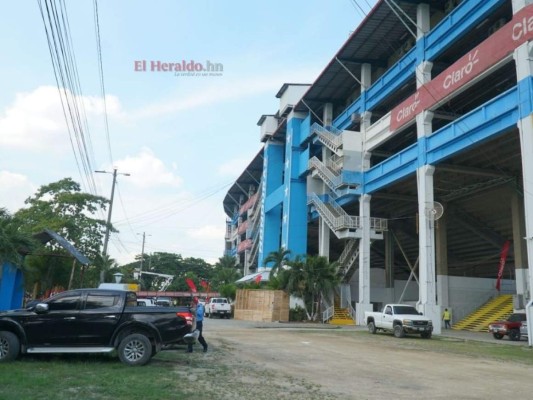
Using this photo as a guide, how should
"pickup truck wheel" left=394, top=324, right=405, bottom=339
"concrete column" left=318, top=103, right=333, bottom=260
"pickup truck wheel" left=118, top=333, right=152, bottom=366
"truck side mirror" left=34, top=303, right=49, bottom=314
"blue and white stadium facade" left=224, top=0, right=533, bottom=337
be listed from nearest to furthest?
"truck side mirror" left=34, top=303, right=49, bottom=314 < "pickup truck wheel" left=118, top=333, right=152, bottom=366 < "pickup truck wheel" left=394, top=324, right=405, bottom=339 < "blue and white stadium facade" left=224, top=0, right=533, bottom=337 < "concrete column" left=318, top=103, right=333, bottom=260

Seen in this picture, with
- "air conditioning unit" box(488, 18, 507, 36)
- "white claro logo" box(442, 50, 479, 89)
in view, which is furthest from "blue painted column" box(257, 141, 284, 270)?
"air conditioning unit" box(488, 18, 507, 36)

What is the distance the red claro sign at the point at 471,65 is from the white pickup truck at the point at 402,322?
12.6 metres

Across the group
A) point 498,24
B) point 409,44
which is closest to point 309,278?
point 409,44

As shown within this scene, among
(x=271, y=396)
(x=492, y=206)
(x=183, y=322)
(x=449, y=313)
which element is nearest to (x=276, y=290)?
(x=449, y=313)

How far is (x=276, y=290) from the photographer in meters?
41.4

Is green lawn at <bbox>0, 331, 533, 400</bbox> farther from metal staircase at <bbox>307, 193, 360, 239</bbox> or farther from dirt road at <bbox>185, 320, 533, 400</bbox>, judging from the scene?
metal staircase at <bbox>307, 193, 360, 239</bbox>

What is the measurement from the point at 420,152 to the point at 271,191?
97.6ft

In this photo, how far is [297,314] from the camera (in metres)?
41.7

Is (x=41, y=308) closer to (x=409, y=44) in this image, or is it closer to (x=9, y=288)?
(x=9, y=288)

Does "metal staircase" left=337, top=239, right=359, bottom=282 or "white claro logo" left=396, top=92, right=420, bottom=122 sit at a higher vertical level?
"white claro logo" left=396, top=92, right=420, bottom=122

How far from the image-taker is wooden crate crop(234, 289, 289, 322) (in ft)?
134

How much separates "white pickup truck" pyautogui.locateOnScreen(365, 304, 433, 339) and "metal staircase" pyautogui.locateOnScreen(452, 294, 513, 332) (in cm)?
1059

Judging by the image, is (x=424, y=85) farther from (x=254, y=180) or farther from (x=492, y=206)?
(x=254, y=180)

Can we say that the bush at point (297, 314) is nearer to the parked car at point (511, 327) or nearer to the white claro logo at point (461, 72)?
the parked car at point (511, 327)
